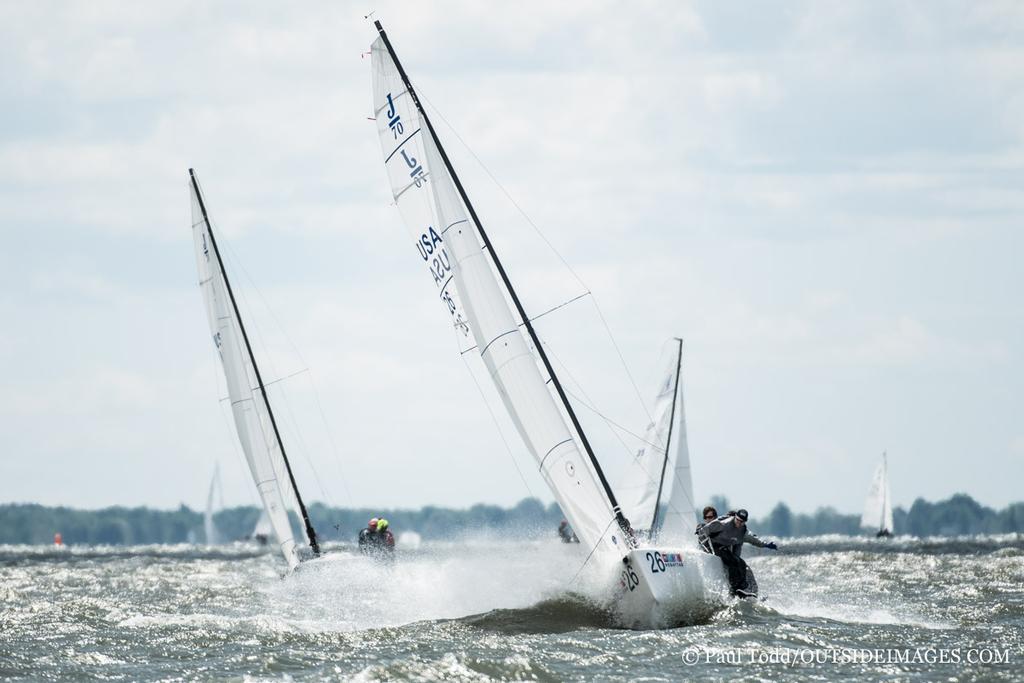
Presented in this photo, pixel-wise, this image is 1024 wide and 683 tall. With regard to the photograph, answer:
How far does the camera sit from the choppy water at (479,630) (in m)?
11.9

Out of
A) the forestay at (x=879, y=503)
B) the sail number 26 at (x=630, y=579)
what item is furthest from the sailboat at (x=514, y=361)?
the forestay at (x=879, y=503)

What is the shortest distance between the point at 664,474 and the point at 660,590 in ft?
46.9

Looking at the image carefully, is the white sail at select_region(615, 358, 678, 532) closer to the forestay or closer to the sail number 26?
the sail number 26

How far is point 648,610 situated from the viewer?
14984 millimetres

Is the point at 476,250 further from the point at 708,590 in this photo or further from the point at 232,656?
the point at 232,656

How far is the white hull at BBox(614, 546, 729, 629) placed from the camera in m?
15.0

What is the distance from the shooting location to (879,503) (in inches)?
2719

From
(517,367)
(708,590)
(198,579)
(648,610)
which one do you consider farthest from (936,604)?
(198,579)

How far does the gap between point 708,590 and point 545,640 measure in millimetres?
3027

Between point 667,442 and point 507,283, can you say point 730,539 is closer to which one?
Result: point 507,283

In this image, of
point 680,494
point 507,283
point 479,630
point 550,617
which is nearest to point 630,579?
point 550,617

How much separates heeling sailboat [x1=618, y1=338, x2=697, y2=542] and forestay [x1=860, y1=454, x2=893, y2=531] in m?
39.9

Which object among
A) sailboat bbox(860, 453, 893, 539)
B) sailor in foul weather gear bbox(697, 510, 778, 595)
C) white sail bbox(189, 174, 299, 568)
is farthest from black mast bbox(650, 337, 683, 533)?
sailboat bbox(860, 453, 893, 539)

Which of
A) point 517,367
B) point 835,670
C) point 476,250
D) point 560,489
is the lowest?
point 835,670
